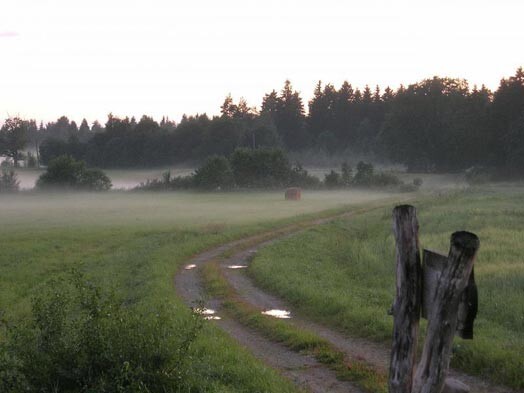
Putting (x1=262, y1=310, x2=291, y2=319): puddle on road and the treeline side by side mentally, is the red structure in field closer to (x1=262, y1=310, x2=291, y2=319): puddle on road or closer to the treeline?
the treeline

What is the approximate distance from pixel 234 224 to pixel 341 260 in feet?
Result: 49.2

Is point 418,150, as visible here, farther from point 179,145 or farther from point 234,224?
point 234,224

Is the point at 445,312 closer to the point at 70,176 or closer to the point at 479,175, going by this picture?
the point at 70,176

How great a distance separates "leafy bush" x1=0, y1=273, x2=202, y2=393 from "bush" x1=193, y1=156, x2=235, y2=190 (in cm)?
7647

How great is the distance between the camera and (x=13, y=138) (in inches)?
5266

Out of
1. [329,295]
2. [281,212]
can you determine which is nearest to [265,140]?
[281,212]

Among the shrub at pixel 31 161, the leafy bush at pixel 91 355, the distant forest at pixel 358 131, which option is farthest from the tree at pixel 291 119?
the leafy bush at pixel 91 355

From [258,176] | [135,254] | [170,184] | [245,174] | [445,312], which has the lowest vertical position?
[170,184]

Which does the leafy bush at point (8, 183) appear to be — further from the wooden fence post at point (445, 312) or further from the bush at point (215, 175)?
the wooden fence post at point (445, 312)

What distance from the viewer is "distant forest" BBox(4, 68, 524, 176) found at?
95688 millimetres

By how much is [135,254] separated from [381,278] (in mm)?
11678

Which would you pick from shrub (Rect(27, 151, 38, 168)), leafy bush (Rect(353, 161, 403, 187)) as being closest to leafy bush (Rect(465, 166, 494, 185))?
leafy bush (Rect(353, 161, 403, 187))

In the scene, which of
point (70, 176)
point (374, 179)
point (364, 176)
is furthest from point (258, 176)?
point (70, 176)

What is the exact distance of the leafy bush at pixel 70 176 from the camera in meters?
86.9
